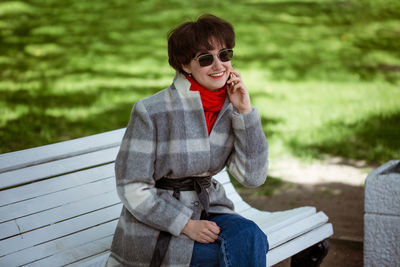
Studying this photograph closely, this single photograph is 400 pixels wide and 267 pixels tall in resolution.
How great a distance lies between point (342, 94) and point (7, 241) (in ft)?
21.3

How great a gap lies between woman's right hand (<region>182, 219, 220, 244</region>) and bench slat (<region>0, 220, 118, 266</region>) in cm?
93

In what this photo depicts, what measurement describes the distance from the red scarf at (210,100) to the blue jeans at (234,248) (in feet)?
1.58

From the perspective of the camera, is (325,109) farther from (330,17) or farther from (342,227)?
(330,17)

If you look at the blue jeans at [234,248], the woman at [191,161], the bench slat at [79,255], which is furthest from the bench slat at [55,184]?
the blue jeans at [234,248]

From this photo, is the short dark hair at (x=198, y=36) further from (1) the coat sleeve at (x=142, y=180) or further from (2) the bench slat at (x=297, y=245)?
(2) the bench slat at (x=297, y=245)

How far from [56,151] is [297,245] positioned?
155cm

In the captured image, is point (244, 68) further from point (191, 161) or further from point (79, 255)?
point (191, 161)

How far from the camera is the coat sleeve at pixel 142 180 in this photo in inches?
92.3

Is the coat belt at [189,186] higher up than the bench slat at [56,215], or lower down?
higher up

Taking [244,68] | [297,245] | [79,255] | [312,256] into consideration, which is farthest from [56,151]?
[244,68]

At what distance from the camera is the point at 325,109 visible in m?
7.56

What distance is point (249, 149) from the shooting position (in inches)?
98.7

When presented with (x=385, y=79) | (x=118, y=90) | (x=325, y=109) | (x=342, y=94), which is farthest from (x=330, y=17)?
(x=118, y=90)

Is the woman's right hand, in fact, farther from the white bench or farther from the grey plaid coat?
the white bench
